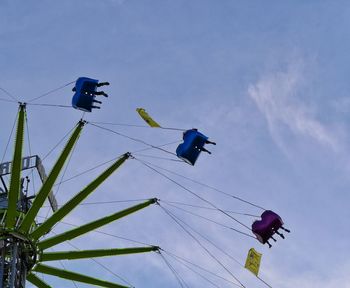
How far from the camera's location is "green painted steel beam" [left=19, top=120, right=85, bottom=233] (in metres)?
29.5

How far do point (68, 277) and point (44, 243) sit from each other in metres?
2.95

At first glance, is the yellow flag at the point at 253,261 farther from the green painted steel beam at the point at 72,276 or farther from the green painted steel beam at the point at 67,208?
the green painted steel beam at the point at 67,208

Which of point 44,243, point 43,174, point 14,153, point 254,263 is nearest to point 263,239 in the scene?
point 254,263

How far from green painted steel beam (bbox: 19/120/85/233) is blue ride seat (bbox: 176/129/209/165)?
5005 mm

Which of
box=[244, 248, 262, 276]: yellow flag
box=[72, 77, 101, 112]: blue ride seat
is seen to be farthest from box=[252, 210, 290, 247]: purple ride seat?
box=[72, 77, 101, 112]: blue ride seat

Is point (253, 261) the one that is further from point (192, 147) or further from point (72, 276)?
point (72, 276)

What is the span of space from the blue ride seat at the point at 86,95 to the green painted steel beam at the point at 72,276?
7.53m

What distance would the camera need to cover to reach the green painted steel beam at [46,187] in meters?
29.5

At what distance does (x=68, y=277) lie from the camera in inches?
1297

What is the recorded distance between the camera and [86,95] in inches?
1256

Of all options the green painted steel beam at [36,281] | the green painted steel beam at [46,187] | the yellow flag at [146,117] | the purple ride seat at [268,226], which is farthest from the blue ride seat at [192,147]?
the green painted steel beam at [36,281]

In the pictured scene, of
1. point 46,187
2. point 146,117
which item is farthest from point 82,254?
point 146,117

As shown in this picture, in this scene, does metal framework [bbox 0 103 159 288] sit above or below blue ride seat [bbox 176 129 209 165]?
below

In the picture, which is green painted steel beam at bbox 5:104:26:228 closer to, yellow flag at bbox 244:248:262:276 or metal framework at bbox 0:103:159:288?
metal framework at bbox 0:103:159:288
